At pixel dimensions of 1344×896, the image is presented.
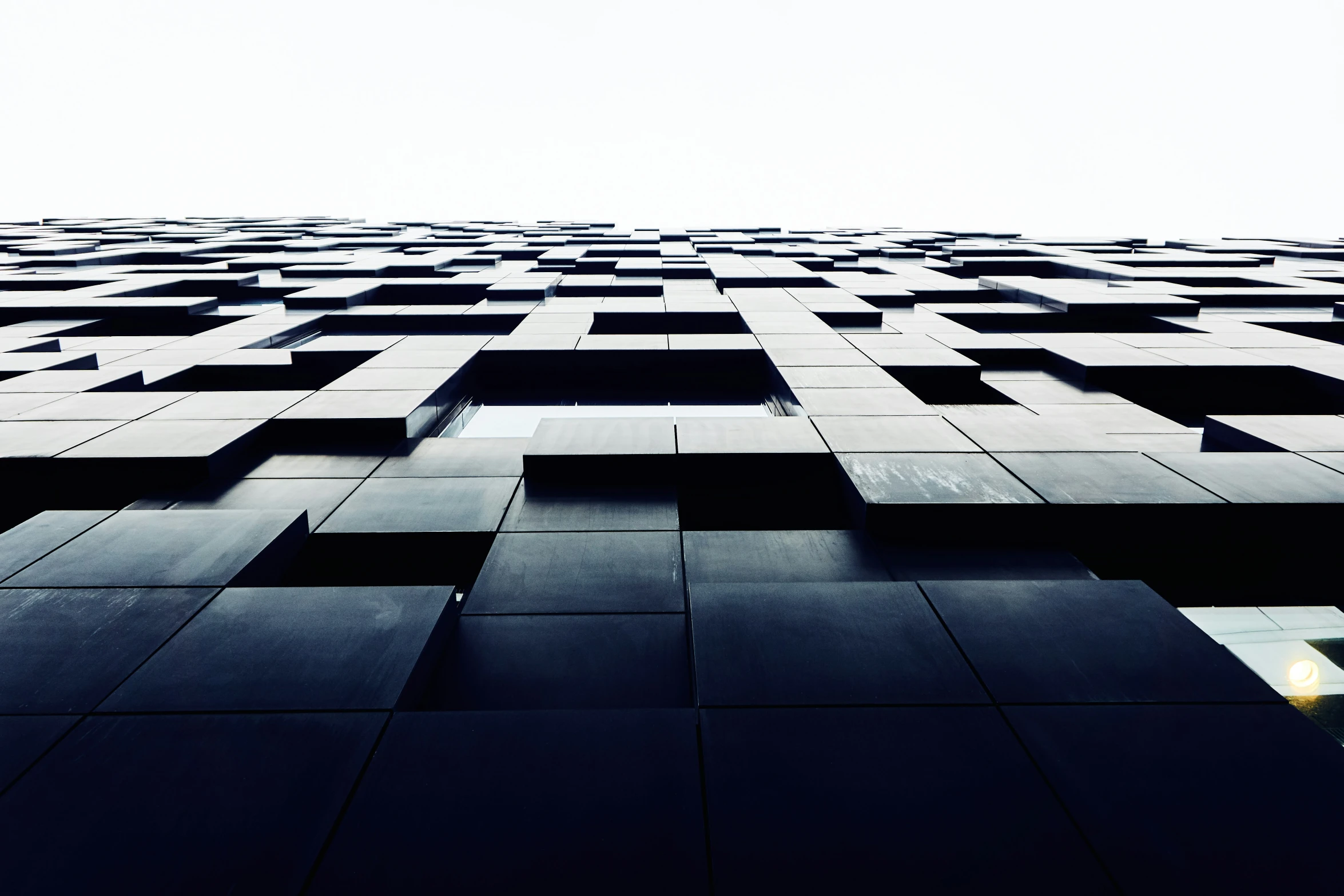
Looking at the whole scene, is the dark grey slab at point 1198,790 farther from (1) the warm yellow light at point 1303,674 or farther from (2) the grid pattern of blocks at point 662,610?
(1) the warm yellow light at point 1303,674

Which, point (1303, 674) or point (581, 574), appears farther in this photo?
point (581, 574)

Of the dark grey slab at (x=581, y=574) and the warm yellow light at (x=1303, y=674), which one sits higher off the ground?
the dark grey slab at (x=581, y=574)

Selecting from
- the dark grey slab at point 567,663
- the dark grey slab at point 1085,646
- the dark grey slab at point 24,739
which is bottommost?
the dark grey slab at point 567,663

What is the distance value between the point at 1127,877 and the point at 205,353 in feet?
51.6

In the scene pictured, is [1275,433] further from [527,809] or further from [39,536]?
[39,536]

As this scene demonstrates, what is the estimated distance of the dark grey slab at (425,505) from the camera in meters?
7.32

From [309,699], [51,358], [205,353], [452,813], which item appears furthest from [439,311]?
[452,813]

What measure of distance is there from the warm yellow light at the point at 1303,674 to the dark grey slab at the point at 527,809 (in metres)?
5.46

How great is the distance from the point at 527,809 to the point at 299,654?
2.06 meters

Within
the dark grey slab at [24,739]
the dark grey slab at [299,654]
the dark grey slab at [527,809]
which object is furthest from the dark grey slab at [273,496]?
the dark grey slab at [527,809]

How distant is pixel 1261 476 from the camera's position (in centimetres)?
749

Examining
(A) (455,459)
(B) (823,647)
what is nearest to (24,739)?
(B) (823,647)

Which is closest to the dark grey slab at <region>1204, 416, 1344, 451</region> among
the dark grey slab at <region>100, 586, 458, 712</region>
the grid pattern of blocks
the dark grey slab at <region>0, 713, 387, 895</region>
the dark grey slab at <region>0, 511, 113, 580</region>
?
the grid pattern of blocks

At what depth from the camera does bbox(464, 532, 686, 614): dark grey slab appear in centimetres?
596
